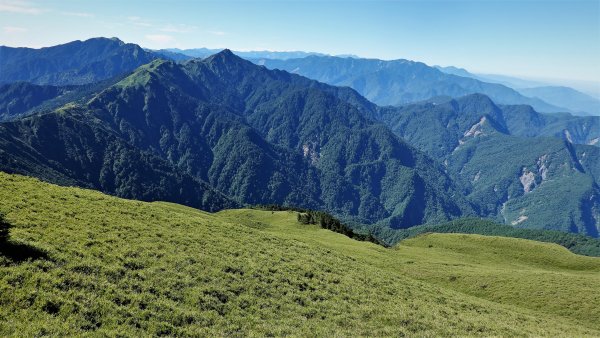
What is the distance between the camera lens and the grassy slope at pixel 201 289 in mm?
22297

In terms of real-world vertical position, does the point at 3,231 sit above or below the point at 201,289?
above

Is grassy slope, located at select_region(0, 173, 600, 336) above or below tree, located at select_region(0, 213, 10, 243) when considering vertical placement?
below

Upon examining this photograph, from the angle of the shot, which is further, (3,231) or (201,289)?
(201,289)

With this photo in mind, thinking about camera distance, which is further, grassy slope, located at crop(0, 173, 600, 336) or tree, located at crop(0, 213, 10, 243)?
tree, located at crop(0, 213, 10, 243)

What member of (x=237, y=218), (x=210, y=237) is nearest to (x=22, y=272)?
(x=210, y=237)

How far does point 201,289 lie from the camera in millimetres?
28266

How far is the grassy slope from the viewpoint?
73.2ft

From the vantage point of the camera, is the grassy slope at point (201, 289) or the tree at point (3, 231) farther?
the tree at point (3, 231)

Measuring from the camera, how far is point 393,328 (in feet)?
98.3

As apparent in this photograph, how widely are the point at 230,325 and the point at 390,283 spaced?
25502mm

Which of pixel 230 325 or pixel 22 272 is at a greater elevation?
pixel 22 272

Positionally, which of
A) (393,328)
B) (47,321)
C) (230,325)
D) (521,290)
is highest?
(47,321)

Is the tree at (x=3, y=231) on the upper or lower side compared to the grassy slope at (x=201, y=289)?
upper

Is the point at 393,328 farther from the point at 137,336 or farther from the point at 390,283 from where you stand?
the point at 137,336
